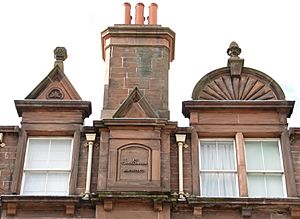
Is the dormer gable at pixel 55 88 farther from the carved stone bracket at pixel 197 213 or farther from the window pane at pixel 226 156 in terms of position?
the carved stone bracket at pixel 197 213

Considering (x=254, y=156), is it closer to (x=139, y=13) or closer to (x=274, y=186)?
(x=274, y=186)

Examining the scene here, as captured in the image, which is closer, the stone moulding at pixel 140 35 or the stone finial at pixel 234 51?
the stone finial at pixel 234 51

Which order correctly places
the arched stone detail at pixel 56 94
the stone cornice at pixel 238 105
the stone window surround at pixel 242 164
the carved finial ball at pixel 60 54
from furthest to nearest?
the carved finial ball at pixel 60 54 < the arched stone detail at pixel 56 94 < the stone cornice at pixel 238 105 < the stone window surround at pixel 242 164

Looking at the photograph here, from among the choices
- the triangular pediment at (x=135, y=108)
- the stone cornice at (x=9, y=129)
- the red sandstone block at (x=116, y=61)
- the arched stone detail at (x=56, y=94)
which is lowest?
the stone cornice at (x=9, y=129)

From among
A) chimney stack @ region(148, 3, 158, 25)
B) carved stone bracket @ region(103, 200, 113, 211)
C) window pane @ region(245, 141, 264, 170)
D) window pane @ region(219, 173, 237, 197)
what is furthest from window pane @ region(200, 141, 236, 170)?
chimney stack @ region(148, 3, 158, 25)

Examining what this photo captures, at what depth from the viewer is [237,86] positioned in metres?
16.9

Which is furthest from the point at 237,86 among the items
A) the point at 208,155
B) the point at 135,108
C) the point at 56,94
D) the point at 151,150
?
the point at 56,94

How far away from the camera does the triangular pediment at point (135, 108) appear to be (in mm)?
15844

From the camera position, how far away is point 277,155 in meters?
15.7

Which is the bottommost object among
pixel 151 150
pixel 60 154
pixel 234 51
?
pixel 151 150

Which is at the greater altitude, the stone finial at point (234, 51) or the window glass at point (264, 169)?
the stone finial at point (234, 51)

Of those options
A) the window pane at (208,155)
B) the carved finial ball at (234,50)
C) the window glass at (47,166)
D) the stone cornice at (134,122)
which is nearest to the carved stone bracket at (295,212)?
the window pane at (208,155)

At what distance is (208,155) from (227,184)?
902 millimetres

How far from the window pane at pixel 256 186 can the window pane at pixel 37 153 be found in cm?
489
